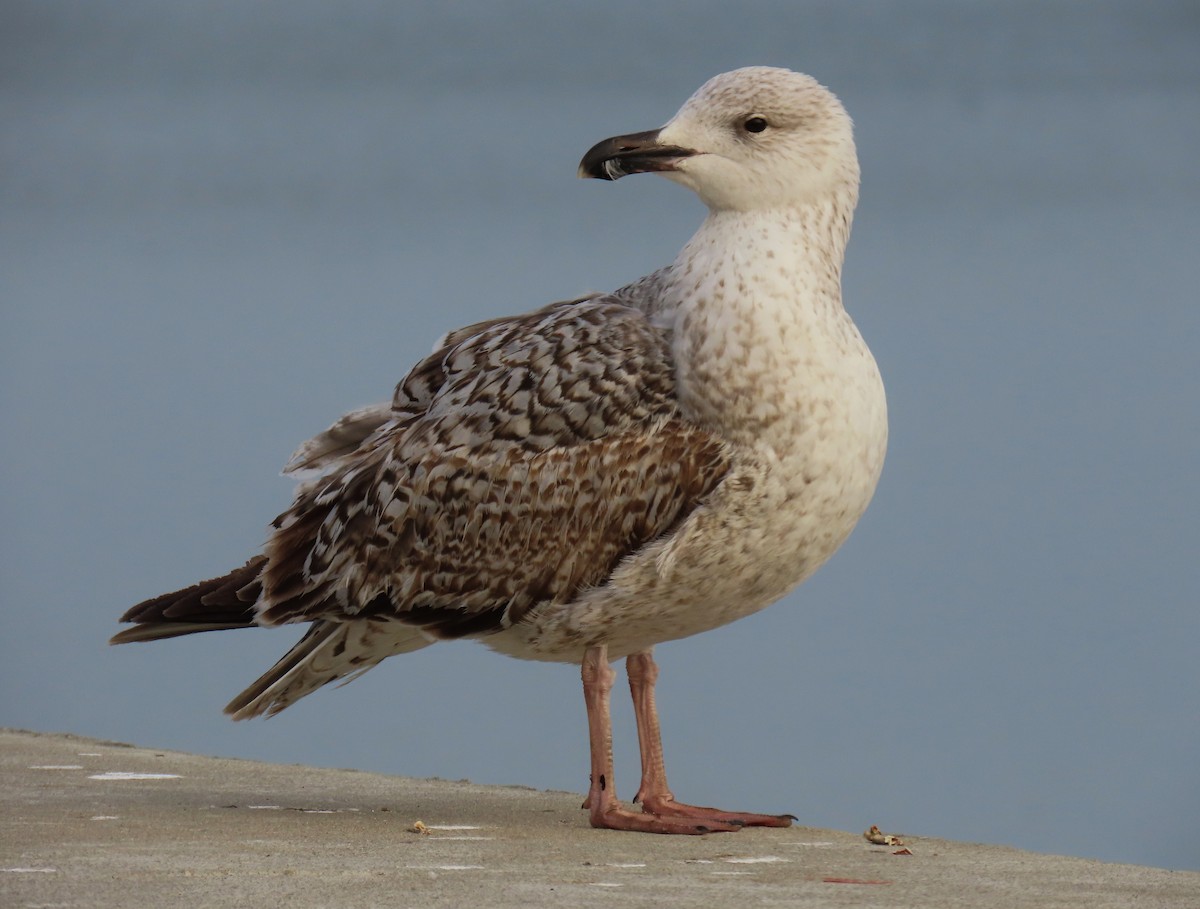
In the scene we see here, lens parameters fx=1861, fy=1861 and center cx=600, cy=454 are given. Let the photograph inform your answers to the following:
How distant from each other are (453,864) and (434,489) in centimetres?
166

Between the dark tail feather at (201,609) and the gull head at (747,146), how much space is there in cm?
216

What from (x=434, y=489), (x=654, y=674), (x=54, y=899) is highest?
(x=434, y=489)

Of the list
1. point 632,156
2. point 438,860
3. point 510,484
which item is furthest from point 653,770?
point 632,156

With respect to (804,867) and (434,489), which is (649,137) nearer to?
(434,489)

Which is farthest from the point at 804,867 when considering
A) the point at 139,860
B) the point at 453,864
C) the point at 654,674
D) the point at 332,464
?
the point at 332,464

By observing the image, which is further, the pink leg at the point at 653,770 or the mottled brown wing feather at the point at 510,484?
the pink leg at the point at 653,770

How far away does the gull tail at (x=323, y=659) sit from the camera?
747 cm

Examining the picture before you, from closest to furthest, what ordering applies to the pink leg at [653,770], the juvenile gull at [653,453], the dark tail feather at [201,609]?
the juvenile gull at [653,453] → the pink leg at [653,770] → the dark tail feather at [201,609]

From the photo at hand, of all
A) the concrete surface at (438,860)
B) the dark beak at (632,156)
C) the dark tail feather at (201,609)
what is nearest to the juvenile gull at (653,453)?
the dark beak at (632,156)

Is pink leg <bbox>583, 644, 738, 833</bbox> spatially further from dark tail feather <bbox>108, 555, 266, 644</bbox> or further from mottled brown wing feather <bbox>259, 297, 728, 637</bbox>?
dark tail feather <bbox>108, 555, 266, 644</bbox>

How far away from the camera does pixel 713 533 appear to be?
257 inches

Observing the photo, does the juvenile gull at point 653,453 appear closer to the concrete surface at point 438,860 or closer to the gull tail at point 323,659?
the gull tail at point 323,659

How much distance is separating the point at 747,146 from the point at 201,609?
287cm

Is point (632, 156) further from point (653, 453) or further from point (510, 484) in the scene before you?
point (510, 484)
